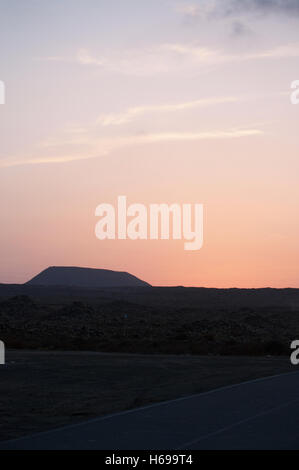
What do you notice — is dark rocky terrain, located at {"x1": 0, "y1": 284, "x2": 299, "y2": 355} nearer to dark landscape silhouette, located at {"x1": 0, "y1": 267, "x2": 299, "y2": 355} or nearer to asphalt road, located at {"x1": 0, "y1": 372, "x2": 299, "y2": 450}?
dark landscape silhouette, located at {"x1": 0, "y1": 267, "x2": 299, "y2": 355}

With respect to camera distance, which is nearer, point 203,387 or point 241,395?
point 241,395

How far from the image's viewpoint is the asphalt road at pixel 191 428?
484 inches

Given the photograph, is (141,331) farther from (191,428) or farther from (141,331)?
(191,428)

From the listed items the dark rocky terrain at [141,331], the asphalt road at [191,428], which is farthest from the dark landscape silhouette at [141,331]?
the asphalt road at [191,428]

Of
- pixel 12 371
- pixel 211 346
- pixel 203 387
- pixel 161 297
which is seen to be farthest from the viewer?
pixel 161 297

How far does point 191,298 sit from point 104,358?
149 meters

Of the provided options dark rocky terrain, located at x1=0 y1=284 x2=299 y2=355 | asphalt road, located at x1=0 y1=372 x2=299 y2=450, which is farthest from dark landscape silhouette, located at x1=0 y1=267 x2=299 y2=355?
asphalt road, located at x1=0 y1=372 x2=299 y2=450

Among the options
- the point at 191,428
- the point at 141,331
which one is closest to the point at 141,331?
the point at 141,331

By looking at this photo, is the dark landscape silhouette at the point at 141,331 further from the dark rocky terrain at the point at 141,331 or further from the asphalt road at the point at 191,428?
the asphalt road at the point at 191,428

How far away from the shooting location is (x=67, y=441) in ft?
41.3

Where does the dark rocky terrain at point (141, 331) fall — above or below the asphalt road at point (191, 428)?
below

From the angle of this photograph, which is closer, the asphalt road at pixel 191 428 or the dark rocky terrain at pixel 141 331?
the asphalt road at pixel 191 428
